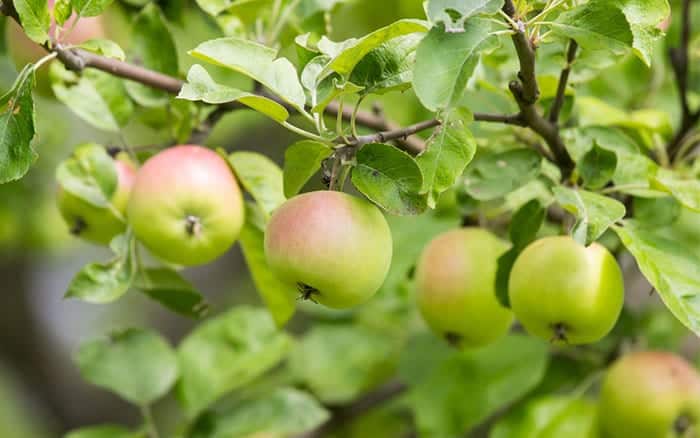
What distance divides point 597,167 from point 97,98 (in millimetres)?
610

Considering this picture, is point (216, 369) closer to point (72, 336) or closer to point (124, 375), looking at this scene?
point (124, 375)

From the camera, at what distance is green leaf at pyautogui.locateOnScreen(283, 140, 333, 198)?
2.86 ft

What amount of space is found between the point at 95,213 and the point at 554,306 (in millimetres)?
545

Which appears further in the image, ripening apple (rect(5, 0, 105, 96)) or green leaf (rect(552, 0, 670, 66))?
ripening apple (rect(5, 0, 105, 96))

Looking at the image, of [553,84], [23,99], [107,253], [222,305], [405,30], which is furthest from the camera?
[107,253]

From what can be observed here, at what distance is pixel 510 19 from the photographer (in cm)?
80

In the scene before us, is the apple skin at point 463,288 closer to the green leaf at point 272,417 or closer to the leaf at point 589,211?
the leaf at point 589,211

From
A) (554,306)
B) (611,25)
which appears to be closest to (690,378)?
(554,306)

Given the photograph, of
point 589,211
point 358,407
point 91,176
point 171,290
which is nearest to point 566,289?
point 589,211

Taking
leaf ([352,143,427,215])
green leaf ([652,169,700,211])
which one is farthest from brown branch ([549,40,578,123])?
leaf ([352,143,427,215])

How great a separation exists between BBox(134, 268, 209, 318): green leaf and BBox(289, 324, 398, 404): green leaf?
522 millimetres

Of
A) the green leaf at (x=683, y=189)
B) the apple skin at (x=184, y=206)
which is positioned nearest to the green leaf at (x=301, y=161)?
the apple skin at (x=184, y=206)

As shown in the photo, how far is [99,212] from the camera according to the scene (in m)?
1.14

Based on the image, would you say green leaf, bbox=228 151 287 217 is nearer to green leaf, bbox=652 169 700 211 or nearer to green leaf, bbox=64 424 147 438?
green leaf, bbox=652 169 700 211
